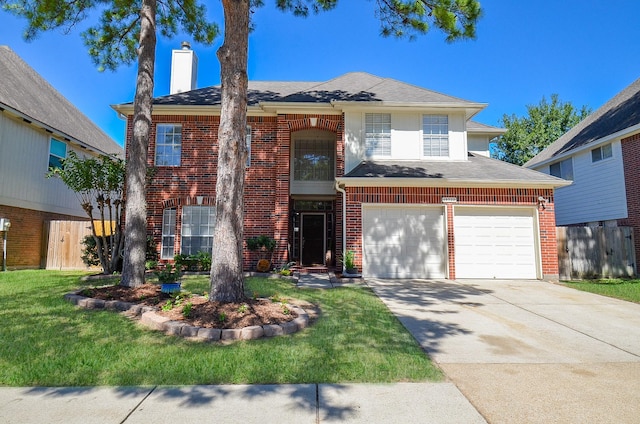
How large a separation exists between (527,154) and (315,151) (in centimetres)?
2201

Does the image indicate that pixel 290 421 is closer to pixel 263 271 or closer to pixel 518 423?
pixel 518 423

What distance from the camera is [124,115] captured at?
1203 cm

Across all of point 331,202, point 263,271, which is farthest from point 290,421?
point 331,202

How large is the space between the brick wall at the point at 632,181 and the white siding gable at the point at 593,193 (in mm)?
200

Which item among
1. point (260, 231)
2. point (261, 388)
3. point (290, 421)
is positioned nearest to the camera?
point (290, 421)

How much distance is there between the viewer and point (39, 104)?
45.5 feet

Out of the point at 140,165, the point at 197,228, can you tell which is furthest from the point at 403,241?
the point at 140,165

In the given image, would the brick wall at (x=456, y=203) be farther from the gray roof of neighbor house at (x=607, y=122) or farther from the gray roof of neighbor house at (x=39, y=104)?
the gray roof of neighbor house at (x=39, y=104)

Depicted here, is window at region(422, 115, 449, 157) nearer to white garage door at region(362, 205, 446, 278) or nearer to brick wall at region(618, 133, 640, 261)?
white garage door at region(362, 205, 446, 278)

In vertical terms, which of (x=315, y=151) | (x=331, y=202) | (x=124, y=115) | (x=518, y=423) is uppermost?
(x=124, y=115)

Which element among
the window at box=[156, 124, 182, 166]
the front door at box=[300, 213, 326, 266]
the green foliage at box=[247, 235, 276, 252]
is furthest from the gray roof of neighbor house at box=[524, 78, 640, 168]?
the window at box=[156, 124, 182, 166]

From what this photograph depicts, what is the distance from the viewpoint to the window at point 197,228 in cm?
1155

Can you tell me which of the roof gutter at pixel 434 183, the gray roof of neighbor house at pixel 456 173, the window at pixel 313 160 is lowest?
the roof gutter at pixel 434 183

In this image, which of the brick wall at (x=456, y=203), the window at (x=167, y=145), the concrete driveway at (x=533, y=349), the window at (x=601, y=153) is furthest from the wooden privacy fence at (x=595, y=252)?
the window at (x=167, y=145)
